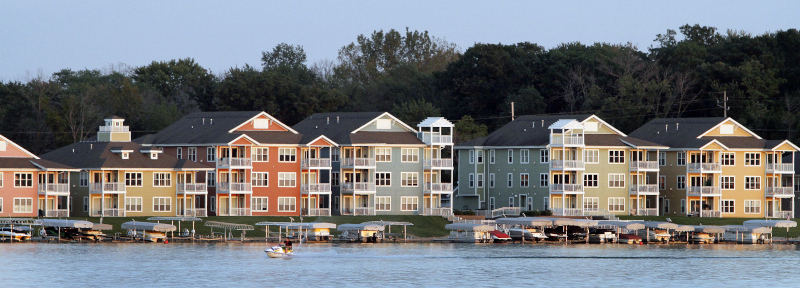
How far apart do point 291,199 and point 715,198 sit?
4112 centimetres

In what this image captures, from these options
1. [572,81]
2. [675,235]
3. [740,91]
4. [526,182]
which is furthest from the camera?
[572,81]

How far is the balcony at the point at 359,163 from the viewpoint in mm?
117062

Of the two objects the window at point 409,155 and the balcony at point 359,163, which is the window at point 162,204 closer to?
the balcony at point 359,163

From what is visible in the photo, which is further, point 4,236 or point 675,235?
point 675,235

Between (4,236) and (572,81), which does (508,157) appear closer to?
(572,81)

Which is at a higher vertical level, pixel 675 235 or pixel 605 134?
pixel 605 134

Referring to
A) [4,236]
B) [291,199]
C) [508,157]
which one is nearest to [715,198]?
[508,157]

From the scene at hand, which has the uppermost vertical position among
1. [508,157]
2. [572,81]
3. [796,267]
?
[572,81]

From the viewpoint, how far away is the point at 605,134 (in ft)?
411

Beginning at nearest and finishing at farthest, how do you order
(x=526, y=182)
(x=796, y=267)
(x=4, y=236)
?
(x=796, y=267), (x=4, y=236), (x=526, y=182)

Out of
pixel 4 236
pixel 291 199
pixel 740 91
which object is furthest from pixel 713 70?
pixel 4 236

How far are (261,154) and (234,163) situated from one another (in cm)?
310

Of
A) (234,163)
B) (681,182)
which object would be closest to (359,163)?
(234,163)

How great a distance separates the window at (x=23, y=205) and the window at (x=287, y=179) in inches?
870
